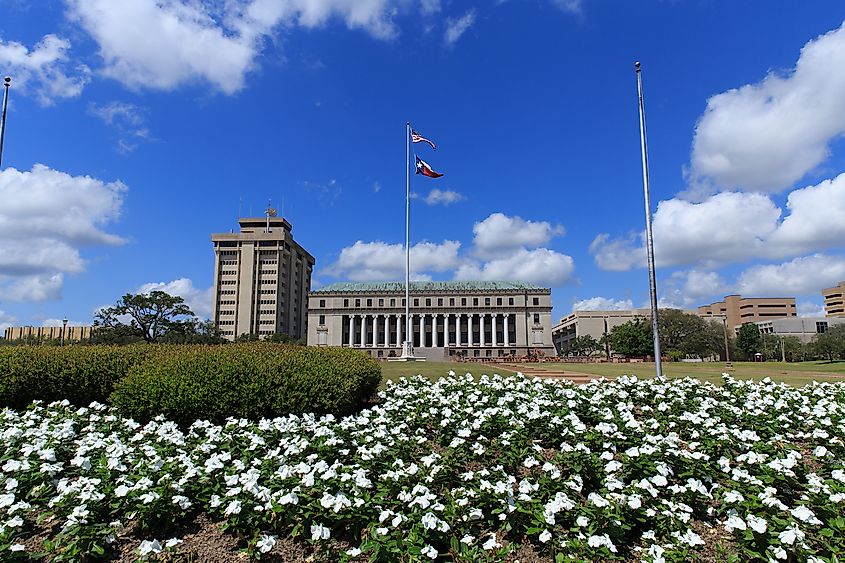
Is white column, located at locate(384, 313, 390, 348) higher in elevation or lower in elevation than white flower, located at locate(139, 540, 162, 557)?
higher

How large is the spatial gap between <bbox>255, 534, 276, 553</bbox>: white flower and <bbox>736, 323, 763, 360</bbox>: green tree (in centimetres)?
9595

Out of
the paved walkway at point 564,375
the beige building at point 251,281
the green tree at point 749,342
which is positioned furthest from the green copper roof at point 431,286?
the paved walkway at point 564,375

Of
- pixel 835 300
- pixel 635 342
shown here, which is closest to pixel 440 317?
pixel 635 342

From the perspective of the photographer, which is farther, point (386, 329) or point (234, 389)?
point (386, 329)

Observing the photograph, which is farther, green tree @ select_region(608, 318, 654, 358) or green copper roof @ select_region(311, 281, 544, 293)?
green copper roof @ select_region(311, 281, 544, 293)

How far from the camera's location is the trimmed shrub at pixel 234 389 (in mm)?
8250

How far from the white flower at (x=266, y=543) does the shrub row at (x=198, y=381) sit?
3.81 metres

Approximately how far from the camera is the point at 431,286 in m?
107

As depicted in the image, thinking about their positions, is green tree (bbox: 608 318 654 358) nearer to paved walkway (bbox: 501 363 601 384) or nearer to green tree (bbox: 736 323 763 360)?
green tree (bbox: 736 323 763 360)

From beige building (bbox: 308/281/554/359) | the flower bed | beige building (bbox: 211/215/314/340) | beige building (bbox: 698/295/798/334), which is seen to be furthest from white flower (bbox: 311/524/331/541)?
beige building (bbox: 698/295/798/334)

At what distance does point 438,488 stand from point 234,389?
13.6ft

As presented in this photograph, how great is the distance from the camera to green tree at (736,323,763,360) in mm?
84812

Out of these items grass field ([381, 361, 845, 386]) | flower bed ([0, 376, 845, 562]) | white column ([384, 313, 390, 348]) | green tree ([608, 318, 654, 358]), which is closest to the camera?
flower bed ([0, 376, 845, 562])

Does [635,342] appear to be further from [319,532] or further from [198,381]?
[319,532]
